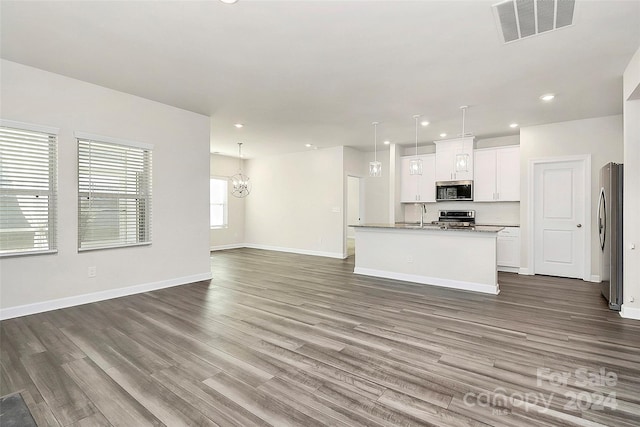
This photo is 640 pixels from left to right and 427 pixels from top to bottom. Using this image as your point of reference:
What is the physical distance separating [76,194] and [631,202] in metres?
6.61

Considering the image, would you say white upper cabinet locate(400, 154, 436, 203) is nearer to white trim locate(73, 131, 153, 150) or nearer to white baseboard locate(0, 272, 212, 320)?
white baseboard locate(0, 272, 212, 320)

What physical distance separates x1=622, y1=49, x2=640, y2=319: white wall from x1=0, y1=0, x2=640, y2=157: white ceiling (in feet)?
1.69

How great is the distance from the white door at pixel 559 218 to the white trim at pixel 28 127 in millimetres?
7546

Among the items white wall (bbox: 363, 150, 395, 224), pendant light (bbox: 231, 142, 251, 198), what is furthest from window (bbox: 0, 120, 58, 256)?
white wall (bbox: 363, 150, 395, 224)

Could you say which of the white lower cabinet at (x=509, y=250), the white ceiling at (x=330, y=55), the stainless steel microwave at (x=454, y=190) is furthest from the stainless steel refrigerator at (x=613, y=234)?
the stainless steel microwave at (x=454, y=190)

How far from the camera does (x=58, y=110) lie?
3756 mm

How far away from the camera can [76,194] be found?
12.8ft

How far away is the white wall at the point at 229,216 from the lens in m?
8.98

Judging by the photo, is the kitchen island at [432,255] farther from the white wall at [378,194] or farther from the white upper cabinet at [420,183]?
the white wall at [378,194]

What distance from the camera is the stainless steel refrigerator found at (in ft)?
12.2

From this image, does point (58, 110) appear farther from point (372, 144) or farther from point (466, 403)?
point (372, 144)

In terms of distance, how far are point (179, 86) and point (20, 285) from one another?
2.95 metres

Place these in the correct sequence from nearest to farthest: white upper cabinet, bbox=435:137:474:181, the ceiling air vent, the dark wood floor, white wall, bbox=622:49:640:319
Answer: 1. the dark wood floor
2. the ceiling air vent
3. white wall, bbox=622:49:640:319
4. white upper cabinet, bbox=435:137:474:181

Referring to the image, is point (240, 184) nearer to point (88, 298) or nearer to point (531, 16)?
point (88, 298)
